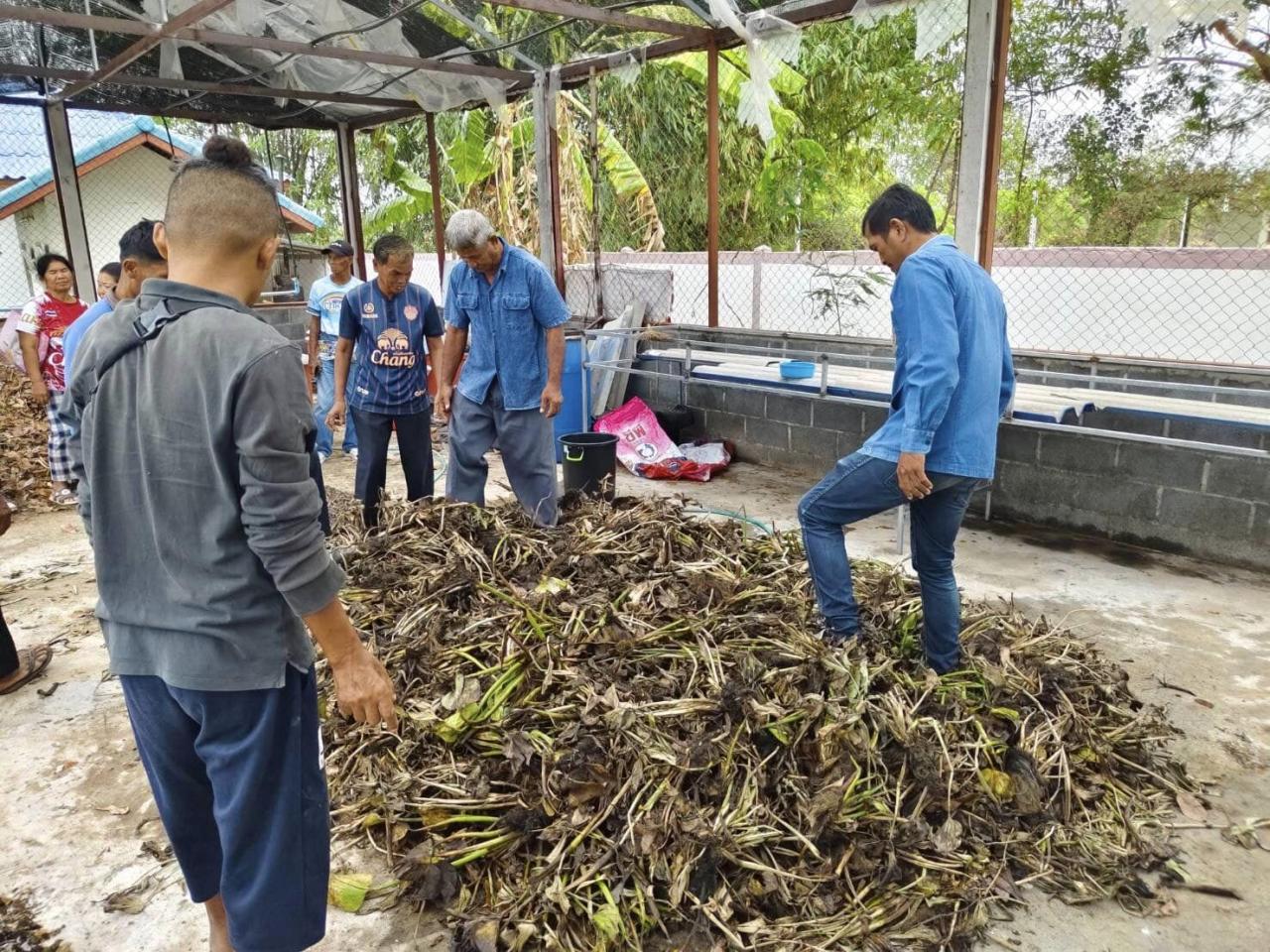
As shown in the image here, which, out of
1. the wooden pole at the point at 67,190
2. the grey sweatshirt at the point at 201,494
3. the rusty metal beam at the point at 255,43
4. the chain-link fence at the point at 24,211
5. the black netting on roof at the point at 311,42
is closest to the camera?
the grey sweatshirt at the point at 201,494

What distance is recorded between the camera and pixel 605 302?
27.9 ft

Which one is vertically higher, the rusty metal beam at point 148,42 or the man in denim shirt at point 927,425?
the rusty metal beam at point 148,42

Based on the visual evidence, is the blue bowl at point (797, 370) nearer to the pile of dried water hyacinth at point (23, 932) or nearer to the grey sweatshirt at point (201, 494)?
the grey sweatshirt at point (201, 494)

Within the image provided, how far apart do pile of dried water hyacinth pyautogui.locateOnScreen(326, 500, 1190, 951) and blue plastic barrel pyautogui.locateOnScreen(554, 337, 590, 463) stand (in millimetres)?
4033

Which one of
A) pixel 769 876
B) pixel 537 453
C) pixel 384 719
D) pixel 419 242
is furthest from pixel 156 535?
pixel 419 242

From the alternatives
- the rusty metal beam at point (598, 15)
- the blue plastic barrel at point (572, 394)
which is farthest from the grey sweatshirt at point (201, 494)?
the blue plastic barrel at point (572, 394)

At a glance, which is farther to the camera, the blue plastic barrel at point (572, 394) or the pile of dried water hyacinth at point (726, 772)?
the blue plastic barrel at point (572, 394)

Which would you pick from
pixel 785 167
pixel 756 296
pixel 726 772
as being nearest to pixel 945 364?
pixel 726 772

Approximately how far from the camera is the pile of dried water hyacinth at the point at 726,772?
7.75 feet

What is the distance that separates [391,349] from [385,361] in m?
0.07

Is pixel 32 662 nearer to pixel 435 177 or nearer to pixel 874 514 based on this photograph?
pixel 874 514

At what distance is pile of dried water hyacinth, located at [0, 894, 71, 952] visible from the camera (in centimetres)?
238

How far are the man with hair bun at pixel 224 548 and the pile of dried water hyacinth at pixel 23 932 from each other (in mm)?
977

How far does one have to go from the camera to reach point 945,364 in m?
2.85
